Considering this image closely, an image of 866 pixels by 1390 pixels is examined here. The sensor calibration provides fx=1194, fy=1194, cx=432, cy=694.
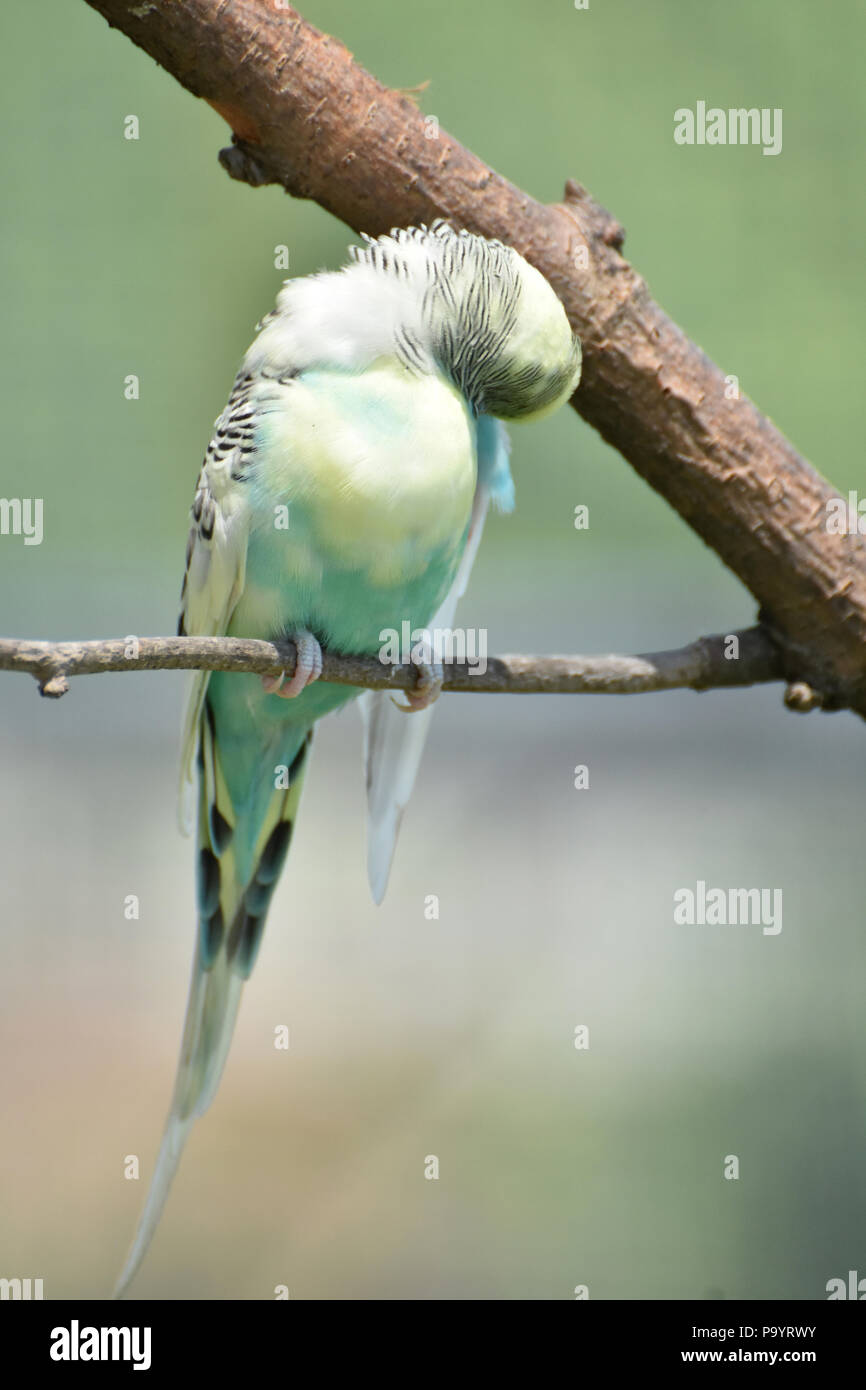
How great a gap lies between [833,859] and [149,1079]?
2005 millimetres

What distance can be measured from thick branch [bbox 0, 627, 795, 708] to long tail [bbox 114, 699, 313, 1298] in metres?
0.27

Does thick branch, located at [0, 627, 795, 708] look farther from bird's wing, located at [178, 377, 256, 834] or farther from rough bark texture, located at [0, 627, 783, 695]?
bird's wing, located at [178, 377, 256, 834]

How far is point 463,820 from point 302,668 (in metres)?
2.38

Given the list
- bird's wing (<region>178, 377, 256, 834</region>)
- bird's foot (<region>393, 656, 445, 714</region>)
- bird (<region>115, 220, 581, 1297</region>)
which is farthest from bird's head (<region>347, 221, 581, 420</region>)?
bird's foot (<region>393, 656, 445, 714</region>)

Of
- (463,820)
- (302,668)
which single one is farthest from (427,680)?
(463,820)

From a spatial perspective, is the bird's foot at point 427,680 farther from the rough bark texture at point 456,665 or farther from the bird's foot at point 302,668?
the bird's foot at point 302,668

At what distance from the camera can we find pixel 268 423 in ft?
4.94

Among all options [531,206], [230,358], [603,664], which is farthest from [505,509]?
[230,358]

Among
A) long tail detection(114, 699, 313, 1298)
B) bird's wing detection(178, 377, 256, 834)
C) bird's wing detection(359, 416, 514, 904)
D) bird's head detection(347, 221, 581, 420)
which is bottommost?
long tail detection(114, 699, 313, 1298)

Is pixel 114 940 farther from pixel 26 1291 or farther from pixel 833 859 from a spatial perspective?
pixel 833 859

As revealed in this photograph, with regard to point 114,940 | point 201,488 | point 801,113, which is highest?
point 801,113

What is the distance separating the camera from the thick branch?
1143 mm

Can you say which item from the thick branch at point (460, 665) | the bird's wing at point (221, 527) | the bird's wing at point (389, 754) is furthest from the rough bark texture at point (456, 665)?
the bird's wing at point (389, 754)

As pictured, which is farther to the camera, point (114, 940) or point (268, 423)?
point (114, 940)
